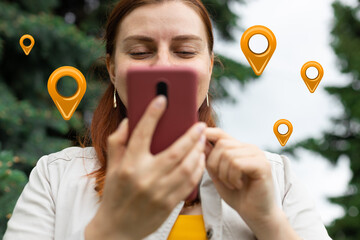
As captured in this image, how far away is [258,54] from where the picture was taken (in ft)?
7.66

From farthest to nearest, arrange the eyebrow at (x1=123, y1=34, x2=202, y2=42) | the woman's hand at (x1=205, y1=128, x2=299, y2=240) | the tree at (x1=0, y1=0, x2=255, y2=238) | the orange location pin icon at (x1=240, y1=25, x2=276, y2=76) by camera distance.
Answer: the tree at (x1=0, y1=0, x2=255, y2=238) < the orange location pin icon at (x1=240, y1=25, x2=276, y2=76) < the eyebrow at (x1=123, y1=34, x2=202, y2=42) < the woman's hand at (x1=205, y1=128, x2=299, y2=240)

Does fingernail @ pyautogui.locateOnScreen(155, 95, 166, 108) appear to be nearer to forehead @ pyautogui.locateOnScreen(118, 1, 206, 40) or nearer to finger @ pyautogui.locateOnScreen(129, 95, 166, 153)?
finger @ pyautogui.locateOnScreen(129, 95, 166, 153)

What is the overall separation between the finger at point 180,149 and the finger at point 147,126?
0.05m

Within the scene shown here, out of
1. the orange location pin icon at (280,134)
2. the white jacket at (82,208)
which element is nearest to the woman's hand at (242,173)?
the white jacket at (82,208)

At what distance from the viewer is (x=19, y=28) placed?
4238 mm

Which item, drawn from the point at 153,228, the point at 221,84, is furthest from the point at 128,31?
the point at 221,84

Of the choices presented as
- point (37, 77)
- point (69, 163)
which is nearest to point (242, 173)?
point (69, 163)

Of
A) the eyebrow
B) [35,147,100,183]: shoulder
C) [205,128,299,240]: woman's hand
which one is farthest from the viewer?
[35,147,100,183]: shoulder

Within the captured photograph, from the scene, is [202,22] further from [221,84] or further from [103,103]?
[221,84]

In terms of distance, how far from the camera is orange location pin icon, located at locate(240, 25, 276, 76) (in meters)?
2.24

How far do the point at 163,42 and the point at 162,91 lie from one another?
1.84 ft

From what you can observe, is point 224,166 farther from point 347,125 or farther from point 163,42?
point 347,125

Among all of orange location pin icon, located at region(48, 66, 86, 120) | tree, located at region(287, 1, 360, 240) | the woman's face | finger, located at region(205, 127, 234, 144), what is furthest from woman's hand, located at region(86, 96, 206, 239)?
tree, located at region(287, 1, 360, 240)

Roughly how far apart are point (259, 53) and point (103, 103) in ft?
2.82
